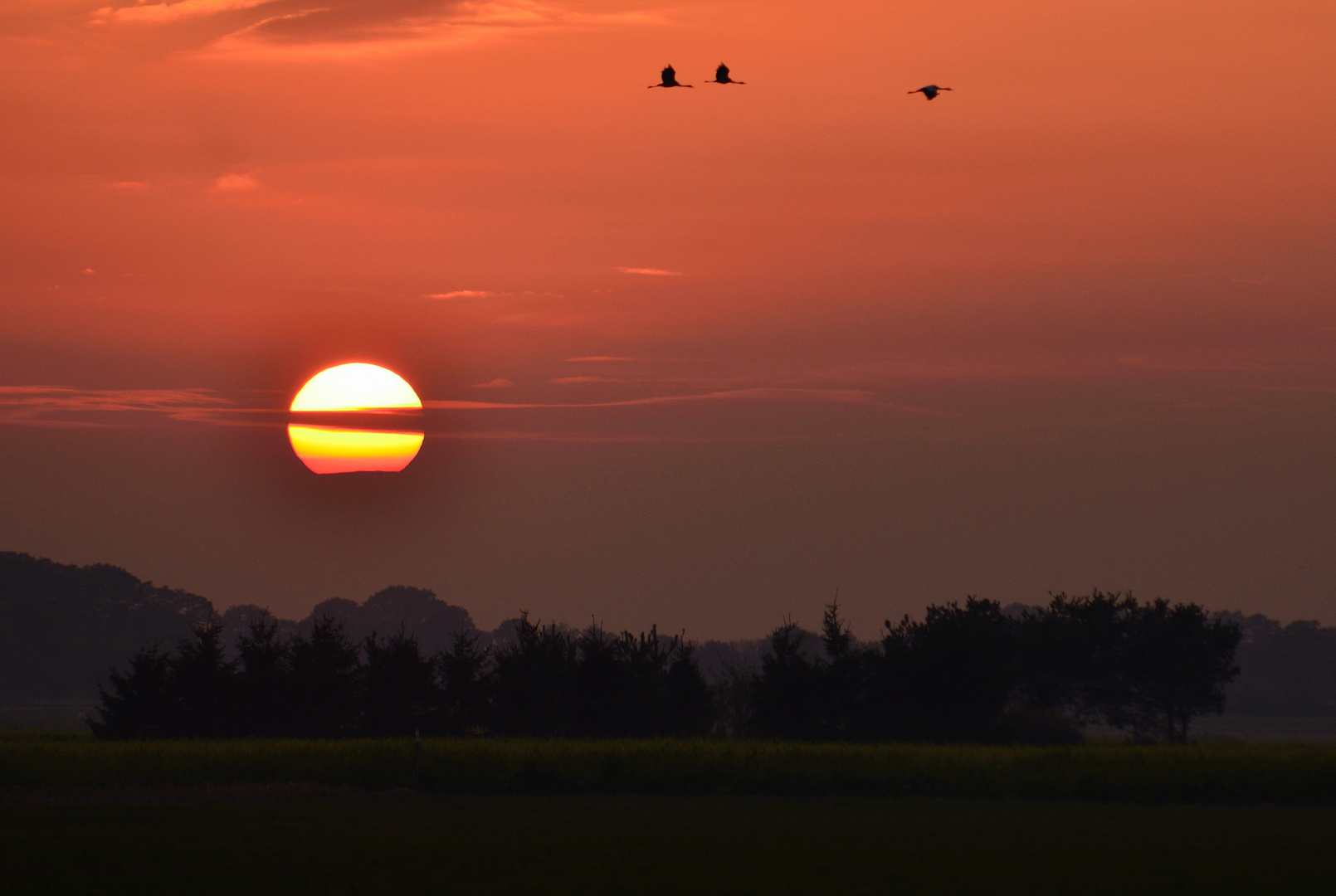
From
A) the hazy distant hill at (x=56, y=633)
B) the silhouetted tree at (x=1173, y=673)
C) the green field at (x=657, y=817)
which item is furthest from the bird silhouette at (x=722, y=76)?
the hazy distant hill at (x=56, y=633)

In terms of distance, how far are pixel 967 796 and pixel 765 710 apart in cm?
1913

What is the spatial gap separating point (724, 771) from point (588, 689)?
18.9 metres

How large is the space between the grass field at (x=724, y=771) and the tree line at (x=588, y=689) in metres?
Answer: 11.5

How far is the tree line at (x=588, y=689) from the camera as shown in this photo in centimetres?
5878

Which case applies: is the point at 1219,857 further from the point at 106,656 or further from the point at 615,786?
the point at 106,656

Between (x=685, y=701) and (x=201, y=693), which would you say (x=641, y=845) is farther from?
(x=201, y=693)

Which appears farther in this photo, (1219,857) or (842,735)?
(842,735)

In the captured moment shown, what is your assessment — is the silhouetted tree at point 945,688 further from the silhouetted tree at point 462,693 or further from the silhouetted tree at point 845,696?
the silhouetted tree at point 462,693

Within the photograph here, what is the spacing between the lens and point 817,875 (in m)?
24.8

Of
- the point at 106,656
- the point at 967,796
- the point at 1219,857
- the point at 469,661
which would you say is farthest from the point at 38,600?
the point at 1219,857

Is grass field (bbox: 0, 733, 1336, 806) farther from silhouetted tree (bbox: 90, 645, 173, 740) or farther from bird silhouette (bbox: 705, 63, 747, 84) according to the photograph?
bird silhouette (bbox: 705, 63, 747, 84)

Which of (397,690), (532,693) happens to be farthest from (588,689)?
(397,690)

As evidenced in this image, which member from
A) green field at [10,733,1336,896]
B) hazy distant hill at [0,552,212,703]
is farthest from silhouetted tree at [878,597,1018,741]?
hazy distant hill at [0,552,212,703]

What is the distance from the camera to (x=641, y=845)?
95.1 ft
